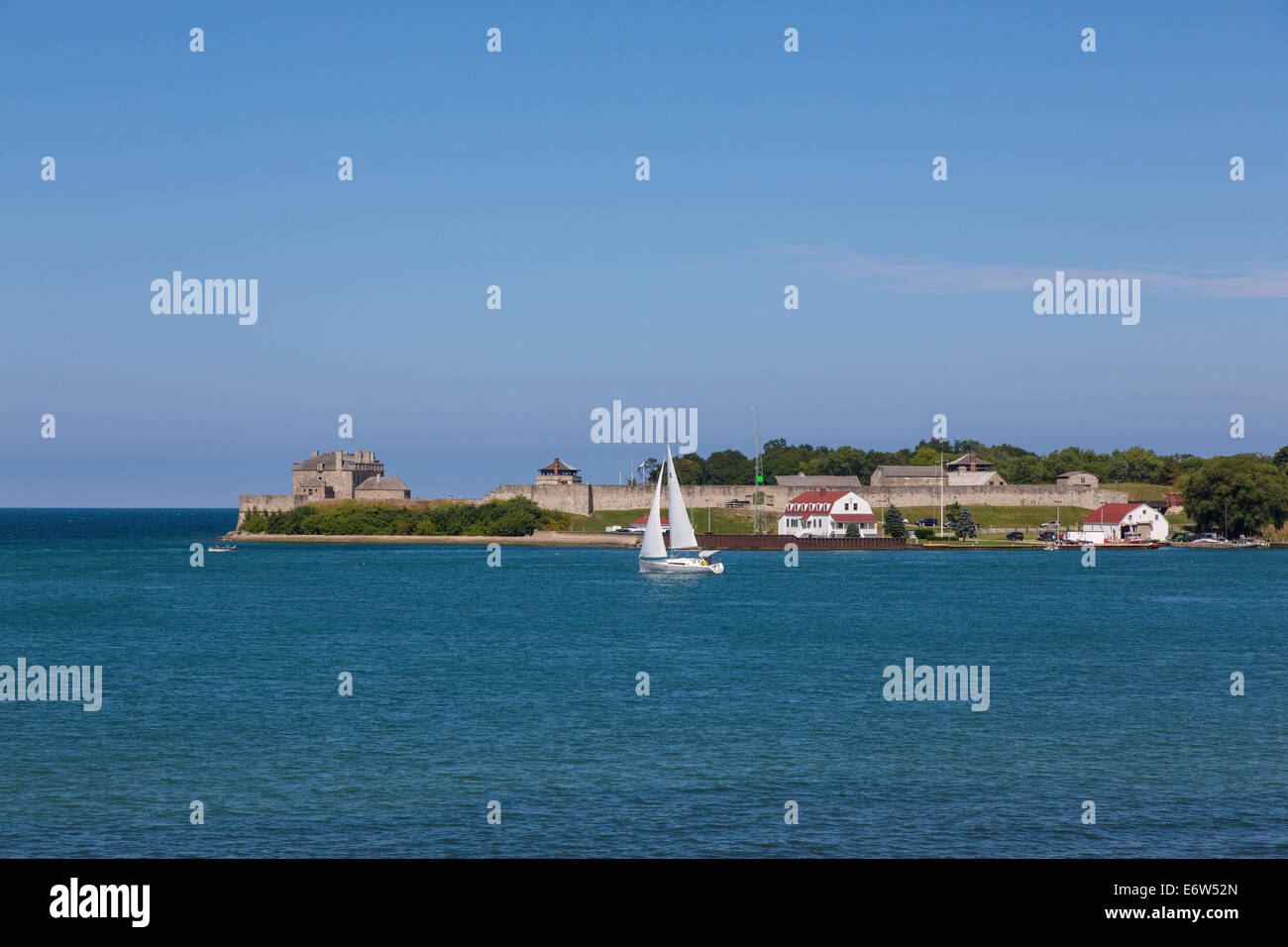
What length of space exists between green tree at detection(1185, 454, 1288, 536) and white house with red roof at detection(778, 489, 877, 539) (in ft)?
101

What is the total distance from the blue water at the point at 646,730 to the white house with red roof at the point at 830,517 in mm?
53045

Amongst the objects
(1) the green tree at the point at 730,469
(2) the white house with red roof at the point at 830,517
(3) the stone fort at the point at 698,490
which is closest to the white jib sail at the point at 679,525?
(2) the white house with red roof at the point at 830,517

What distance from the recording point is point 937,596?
62.1 metres

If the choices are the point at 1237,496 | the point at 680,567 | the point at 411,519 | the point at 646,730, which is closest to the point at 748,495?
the point at 411,519

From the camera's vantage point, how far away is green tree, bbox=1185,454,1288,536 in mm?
108375

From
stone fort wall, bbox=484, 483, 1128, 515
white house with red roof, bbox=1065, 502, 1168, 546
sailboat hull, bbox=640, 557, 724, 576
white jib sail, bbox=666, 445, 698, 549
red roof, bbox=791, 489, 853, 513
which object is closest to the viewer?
white jib sail, bbox=666, 445, 698, 549

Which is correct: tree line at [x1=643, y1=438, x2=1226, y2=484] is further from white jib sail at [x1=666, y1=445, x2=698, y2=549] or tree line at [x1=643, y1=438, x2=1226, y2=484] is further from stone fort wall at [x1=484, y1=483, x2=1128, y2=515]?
white jib sail at [x1=666, y1=445, x2=698, y2=549]

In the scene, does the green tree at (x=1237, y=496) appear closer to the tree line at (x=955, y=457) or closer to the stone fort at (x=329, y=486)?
the tree line at (x=955, y=457)

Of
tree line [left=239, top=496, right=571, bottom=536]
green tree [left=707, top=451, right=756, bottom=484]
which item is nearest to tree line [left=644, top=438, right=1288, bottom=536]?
green tree [left=707, top=451, right=756, bottom=484]

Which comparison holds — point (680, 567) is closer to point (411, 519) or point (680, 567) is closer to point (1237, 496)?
point (1237, 496)

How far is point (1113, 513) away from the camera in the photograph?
116688 millimetres
